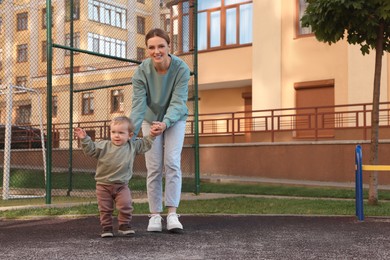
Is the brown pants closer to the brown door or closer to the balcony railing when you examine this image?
the balcony railing

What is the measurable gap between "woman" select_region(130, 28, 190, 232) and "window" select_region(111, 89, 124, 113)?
24.7ft

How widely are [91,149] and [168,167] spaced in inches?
31.6

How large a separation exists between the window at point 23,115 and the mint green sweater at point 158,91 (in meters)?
8.01

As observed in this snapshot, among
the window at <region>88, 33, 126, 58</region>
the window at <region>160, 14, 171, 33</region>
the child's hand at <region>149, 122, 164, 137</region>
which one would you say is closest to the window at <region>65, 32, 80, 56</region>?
the window at <region>88, 33, 126, 58</region>

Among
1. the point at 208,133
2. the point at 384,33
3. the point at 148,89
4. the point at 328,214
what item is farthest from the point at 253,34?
the point at 148,89

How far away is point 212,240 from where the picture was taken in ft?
15.9

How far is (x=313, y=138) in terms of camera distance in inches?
789

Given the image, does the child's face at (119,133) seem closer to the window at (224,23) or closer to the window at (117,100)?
the window at (117,100)

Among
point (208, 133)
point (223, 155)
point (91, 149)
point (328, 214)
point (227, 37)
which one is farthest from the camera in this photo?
point (227, 37)

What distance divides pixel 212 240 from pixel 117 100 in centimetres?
883

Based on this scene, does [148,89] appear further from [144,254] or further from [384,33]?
[384,33]

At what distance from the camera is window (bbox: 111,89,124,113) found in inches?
513

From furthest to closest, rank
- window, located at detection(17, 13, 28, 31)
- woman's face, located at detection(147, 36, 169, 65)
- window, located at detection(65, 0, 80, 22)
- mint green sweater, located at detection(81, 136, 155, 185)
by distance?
window, located at detection(65, 0, 80, 22) < window, located at detection(17, 13, 28, 31) < woman's face, located at detection(147, 36, 169, 65) < mint green sweater, located at detection(81, 136, 155, 185)

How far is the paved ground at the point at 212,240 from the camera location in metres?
4.16
